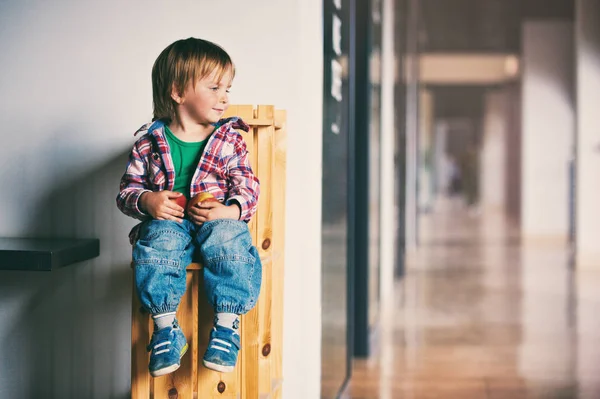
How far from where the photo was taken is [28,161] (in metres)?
2.71

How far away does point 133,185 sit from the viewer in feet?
6.89

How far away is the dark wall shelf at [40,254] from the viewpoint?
225cm

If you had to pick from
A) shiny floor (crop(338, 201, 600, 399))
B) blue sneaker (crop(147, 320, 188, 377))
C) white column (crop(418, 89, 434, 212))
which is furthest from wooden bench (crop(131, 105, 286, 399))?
white column (crop(418, 89, 434, 212))

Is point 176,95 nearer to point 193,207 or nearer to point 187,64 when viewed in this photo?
point 187,64

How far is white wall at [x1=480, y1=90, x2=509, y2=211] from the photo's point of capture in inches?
757

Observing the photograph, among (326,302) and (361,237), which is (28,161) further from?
(361,237)

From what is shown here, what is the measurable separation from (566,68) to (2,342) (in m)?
10.8

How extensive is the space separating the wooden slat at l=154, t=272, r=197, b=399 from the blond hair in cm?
50

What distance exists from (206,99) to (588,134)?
7511 millimetres

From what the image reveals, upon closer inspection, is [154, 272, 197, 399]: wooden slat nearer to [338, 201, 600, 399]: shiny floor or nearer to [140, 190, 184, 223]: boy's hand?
[140, 190, 184, 223]: boy's hand

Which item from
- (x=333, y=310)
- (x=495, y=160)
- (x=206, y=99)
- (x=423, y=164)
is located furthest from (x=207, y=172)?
(x=495, y=160)

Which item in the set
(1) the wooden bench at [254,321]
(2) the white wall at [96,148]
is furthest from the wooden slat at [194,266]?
(2) the white wall at [96,148]

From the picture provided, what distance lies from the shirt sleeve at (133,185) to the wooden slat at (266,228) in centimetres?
35

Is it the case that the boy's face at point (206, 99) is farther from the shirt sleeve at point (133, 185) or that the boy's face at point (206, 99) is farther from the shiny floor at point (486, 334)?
the shiny floor at point (486, 334)
